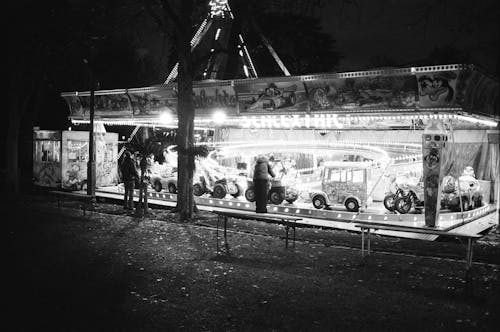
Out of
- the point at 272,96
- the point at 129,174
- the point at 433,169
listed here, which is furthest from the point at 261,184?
the point at 433,169

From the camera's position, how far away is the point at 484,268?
28.3ft

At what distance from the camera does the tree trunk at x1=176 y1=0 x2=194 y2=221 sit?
14.0m

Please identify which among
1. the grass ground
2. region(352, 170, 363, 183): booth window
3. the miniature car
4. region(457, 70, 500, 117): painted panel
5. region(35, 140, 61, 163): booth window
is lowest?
the grass ground

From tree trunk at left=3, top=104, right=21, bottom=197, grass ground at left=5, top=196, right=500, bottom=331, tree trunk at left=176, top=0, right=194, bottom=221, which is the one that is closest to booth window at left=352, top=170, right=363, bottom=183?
grass ground at left=5, top=196, right=500, bottom=331

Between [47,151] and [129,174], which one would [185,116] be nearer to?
[129,174]

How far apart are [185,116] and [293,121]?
14.0 feet

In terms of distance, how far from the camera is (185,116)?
14281 mm

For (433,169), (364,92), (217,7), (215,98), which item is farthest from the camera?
(217,7)

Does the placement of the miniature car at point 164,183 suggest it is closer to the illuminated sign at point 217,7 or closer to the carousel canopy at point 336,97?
the carousel canopy at point 336,97

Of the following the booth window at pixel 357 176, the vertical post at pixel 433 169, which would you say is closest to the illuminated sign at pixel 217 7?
the booth window at pixel 357 176

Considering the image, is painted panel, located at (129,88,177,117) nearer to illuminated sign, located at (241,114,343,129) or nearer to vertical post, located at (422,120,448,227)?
illuminated sign, located at (241,114,343,129)

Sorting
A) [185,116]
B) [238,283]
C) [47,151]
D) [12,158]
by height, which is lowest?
Answer: [238,283]

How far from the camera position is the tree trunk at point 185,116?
13992mm

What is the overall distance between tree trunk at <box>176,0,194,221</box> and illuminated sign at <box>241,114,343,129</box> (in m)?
2.80
